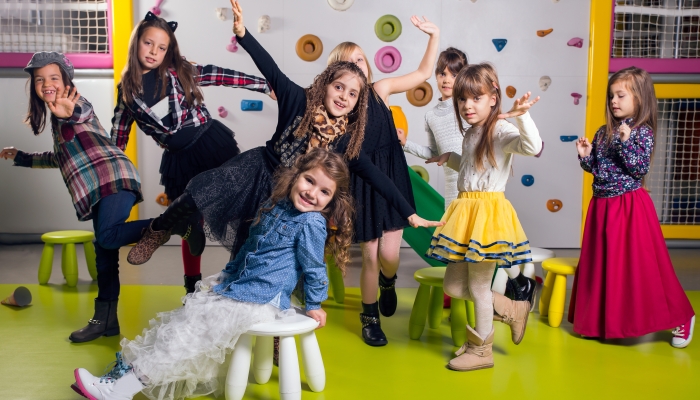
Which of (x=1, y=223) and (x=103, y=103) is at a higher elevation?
(x=103, y=103)

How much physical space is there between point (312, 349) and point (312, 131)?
2.45 feet

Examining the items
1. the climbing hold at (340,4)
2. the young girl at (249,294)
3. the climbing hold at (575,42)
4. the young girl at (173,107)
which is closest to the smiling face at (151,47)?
the young girl at (173,107)

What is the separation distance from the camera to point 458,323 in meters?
2.51

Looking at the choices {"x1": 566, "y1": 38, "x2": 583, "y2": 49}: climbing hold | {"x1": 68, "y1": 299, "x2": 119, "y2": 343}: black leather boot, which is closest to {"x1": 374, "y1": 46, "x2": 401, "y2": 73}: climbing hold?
{"x1": 566, "y1": 38, "x2": 583, "y2": 49}: climbing hold

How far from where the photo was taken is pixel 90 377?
1.83 meters

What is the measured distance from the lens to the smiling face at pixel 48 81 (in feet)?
7.85

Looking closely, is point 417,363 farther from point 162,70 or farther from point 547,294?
point 162,70

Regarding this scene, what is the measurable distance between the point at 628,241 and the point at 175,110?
185 cm

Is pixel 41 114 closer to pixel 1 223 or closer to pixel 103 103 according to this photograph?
pixel 103 103

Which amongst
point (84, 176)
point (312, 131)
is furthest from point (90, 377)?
point (312, 131)

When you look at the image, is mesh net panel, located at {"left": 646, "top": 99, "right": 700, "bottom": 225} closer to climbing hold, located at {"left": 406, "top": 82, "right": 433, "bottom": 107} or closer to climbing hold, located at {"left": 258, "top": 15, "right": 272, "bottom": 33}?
climbing hold, located at {"left": 406, "top": 82, "right": 433, "bottom": 107}

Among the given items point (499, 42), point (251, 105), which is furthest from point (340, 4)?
point (499, 42)

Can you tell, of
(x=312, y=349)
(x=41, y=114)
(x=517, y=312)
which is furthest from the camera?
(x=41, y=114)

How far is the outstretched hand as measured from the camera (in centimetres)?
240
